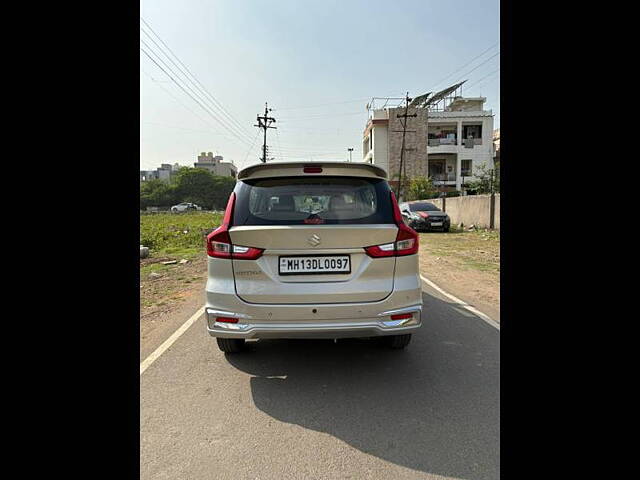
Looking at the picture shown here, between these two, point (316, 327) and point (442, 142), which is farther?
point (442, 142)

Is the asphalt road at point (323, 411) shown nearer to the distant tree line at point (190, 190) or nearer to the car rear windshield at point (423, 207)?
the car rear windshield at point (423, 207)

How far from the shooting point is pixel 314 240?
288 centimetres

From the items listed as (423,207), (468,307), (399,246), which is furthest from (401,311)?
(423,207)

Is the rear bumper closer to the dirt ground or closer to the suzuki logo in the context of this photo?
the suzuki logo

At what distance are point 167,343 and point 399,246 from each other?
275cm

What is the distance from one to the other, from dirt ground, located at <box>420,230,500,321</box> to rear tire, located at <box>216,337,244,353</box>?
3310 millimetres

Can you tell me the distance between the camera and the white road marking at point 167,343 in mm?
3552

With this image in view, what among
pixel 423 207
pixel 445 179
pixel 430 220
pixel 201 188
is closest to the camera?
pixel 430 220

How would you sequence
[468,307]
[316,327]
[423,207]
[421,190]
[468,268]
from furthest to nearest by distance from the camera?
[421,190], [423,207], [468,268], [468,307], [316,327]

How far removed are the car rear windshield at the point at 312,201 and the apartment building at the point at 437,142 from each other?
4527 cm

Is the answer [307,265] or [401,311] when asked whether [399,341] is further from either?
[307,265]
